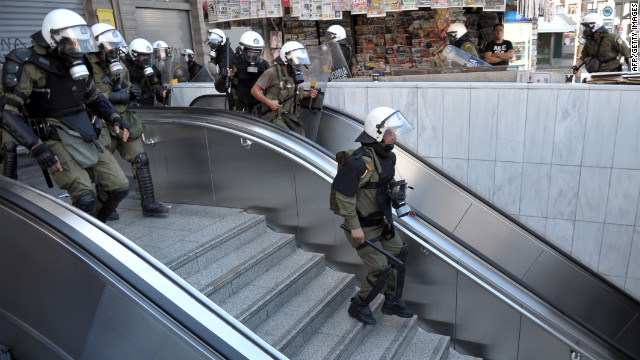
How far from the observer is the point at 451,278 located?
12.8 feet

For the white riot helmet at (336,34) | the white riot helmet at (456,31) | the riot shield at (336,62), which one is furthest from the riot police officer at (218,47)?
the white riot helmet at (456,31)

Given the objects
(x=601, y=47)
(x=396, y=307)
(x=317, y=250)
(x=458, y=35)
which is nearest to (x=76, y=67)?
(x=317, y=250)

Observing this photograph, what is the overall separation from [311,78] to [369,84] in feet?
2.54

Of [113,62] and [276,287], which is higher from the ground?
[113,62]

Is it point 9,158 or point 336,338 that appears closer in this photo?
point 9,158

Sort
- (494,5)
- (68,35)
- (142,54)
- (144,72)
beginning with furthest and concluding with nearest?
→ (494,5) → (144,72) → (142,54) → (68,35)

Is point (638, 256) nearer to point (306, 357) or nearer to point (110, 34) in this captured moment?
point (306, 357)

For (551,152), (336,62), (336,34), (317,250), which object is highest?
(336,34)

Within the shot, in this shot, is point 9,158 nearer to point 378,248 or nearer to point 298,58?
point 378,248

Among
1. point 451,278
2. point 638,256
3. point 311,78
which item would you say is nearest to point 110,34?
point 311,78

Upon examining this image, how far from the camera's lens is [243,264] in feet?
12.6

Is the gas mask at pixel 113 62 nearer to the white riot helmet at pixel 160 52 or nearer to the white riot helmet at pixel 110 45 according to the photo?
the white riot helmet at pixel 110 45

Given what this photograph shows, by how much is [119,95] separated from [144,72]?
186 centimetres

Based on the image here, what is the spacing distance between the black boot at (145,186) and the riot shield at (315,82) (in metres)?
2.15
